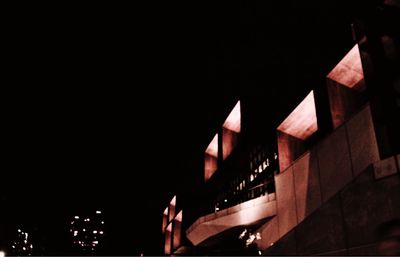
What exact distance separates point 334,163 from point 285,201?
182 inches

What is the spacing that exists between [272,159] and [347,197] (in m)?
14.9

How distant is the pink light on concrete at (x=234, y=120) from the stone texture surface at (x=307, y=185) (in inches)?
506

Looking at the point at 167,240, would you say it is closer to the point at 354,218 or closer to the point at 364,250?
the point at 354,218

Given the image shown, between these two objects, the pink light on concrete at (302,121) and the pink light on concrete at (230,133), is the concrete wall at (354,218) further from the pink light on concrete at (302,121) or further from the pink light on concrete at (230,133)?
the pink light on concrete at (230,133)

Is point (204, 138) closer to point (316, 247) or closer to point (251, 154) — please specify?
point (251, 154)

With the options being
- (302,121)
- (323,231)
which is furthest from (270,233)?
(323,231)

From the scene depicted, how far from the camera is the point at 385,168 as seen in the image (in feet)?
27.2

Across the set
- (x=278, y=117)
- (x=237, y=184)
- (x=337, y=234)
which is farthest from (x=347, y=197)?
(x=237, y=184)

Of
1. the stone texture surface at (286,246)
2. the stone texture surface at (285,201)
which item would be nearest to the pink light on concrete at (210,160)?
the stone texture surface at (285,201)

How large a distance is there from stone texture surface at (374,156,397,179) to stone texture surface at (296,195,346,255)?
A: 1.41m

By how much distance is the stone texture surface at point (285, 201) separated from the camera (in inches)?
662

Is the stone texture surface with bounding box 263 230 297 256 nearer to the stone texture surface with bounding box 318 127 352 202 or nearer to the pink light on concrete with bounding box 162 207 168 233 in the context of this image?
the stone texture surface with bounding box 318 127 352 202

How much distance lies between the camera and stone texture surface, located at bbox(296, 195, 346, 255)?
31.0ft

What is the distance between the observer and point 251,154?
28.5 meters
